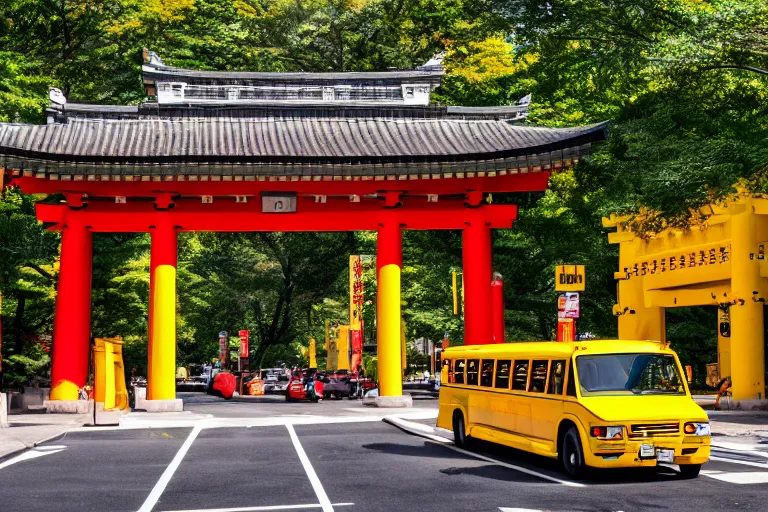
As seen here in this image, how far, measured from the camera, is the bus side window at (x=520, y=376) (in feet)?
59.2

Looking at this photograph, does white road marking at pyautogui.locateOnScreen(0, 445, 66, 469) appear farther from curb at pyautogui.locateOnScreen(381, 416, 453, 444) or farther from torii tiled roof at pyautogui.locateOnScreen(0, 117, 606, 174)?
torii tiled roof at pyautogui.locateOnScreen(0, 117, 606, 174)

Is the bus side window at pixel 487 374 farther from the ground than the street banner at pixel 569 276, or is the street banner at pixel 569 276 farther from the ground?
the street banner at pixel 569 276

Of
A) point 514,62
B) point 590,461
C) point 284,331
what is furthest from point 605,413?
point 284,331

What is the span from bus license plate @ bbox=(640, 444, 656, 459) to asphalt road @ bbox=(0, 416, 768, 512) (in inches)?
15.9

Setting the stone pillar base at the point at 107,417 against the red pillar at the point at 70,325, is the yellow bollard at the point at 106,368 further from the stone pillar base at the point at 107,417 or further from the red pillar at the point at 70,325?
the red pillar at the point at 70,325

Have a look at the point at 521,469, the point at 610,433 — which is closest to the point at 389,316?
the point at 521,469

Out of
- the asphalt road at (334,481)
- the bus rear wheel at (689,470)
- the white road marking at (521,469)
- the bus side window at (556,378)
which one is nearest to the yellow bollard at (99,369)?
the asphalt road at (334,481)

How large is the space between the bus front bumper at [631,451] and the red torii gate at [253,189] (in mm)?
16266

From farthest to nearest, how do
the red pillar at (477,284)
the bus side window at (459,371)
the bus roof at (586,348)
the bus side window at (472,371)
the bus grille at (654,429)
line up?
the red pillar at (477,284)
the bus side window at (459,371)
the bus side window at (472,371)
the bus roof at (586,348)
the bus grille at (654,429)

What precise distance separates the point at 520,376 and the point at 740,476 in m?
4.21

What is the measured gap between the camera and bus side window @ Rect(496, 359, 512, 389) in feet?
62.1

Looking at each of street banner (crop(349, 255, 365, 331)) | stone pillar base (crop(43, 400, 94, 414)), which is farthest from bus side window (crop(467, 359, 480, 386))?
street banner (crop(349, 255, 365, 331))

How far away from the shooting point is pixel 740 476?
1555 cm

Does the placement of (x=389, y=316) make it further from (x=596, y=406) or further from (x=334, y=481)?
(x=596, y=406)
